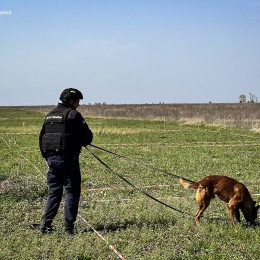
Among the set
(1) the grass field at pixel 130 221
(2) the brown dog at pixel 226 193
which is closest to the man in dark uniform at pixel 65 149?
(1) the grass field at pixel 130 221

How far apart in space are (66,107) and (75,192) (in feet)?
4.41

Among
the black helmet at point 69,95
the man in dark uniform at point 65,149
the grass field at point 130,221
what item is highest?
the black helmet at point 69,95

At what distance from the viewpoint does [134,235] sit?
7.06 m

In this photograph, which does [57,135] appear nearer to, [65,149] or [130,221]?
[65,149]

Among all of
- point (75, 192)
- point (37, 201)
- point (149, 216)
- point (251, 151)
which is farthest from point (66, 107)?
point (251, 151)

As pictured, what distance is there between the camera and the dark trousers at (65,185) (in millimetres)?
7109

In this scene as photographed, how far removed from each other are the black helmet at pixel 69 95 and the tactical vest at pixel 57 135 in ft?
0.53

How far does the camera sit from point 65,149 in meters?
7.04

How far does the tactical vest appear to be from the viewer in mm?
7012

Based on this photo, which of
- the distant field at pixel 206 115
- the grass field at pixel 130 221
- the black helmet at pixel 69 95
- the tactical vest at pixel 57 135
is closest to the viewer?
the grass field at pixel 130 221

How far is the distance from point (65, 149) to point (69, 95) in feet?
2.79

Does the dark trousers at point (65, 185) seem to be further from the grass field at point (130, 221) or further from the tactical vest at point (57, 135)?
the grass field at point (130, 221)

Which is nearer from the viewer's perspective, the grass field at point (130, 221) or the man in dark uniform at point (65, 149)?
the grass field at point (130, 221)

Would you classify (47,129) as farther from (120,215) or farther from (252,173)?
(252,173)
